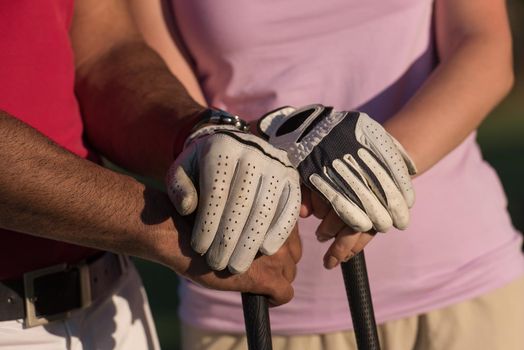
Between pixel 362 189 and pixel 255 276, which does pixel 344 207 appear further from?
pixel 255 276

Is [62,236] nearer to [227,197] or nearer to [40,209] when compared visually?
[40,209]

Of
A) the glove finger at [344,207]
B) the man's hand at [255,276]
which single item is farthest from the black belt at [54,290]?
the glove finger at [344,207]

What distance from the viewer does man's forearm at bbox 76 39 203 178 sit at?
2.52 metres

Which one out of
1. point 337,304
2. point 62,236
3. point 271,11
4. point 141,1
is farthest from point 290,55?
point 62,236

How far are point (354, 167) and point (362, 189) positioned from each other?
5 centimetres

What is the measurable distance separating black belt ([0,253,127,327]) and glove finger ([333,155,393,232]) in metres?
0.64

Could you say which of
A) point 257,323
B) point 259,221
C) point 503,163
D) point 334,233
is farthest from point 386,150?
point 503,163

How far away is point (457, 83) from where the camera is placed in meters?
2.53

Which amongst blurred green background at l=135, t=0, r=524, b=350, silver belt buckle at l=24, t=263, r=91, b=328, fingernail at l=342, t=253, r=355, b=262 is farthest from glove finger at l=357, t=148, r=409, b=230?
blurred green background at l=135, t=0, r=524, b=350

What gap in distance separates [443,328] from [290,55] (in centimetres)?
72

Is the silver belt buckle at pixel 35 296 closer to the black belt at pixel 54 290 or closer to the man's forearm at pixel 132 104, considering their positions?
the black belt at pixel 54 290

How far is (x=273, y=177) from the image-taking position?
6.81ft

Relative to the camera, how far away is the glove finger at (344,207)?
2.15 metres

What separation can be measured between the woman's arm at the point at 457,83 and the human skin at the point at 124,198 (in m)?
0.38
